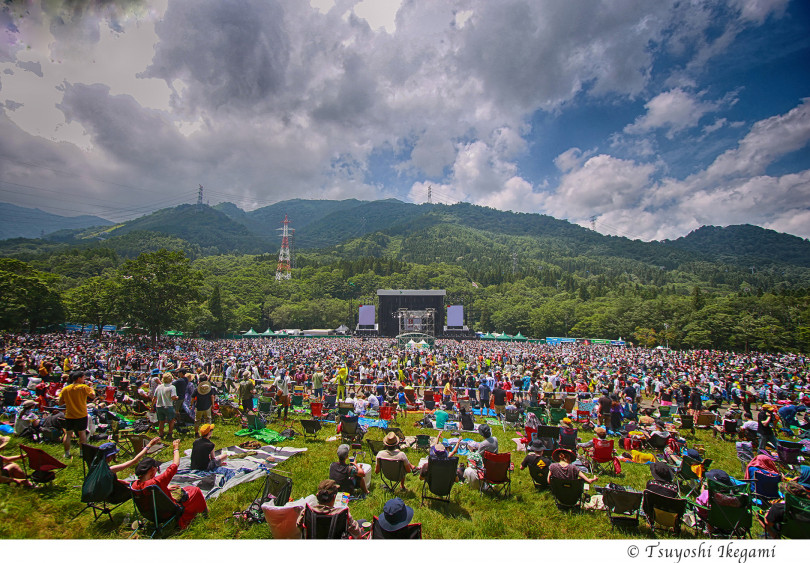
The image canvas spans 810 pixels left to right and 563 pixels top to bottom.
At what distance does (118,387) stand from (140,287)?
34094 millimetres

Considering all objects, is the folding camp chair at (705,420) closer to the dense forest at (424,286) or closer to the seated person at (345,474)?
the seated person at (345,474)

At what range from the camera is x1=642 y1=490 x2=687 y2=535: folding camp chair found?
450cm

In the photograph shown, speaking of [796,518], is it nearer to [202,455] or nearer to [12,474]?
[202,455]

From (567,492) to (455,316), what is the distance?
63.9 meters

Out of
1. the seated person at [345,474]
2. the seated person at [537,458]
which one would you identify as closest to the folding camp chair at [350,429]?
the seated person at [345,474]

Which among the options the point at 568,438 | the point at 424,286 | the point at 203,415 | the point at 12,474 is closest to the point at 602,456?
the point at 568,438

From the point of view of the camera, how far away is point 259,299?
88.5 m

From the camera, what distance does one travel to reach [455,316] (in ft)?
A: 226

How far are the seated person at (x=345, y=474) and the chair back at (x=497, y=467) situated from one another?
75.0 inches

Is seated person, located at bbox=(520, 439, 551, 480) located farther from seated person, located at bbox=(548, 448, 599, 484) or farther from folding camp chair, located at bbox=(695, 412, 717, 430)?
folding camp chair, located at bbox=(695, 412, 717, 430)

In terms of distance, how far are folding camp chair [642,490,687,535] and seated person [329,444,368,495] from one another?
147 inches

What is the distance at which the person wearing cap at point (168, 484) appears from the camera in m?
4.05
